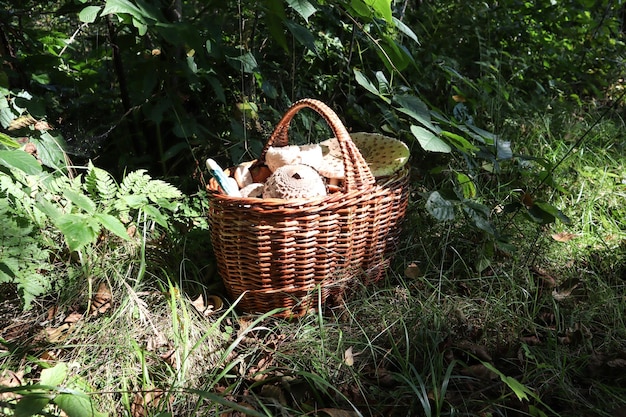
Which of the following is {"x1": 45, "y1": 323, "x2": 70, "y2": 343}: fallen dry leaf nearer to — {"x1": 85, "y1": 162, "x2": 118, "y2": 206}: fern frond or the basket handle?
{"x1": 85, "y1": 162, "x2": 118, "y2": 206}: fern frond

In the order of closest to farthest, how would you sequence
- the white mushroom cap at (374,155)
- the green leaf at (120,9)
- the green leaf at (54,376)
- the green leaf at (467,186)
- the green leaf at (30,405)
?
the green leaf at (30,405)
the green leaf at (54,376)
the green leaf at (120,9)
the white mushroom cap at (374,155)
the green leaf at (467,186)

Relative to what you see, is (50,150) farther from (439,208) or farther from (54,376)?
(439,208)

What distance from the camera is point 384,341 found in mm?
1727

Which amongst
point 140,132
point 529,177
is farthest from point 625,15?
point 140,132

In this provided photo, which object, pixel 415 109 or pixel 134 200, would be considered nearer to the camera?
pixel 134 200

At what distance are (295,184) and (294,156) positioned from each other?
0.69 ft

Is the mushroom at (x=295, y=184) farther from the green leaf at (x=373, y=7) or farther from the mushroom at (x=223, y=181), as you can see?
the green leaf at (x=373, y=7)

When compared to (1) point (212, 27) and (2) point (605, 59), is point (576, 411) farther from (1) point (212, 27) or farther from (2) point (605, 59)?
(2) point (605, 59)

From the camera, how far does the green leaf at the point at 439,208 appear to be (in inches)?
73.9

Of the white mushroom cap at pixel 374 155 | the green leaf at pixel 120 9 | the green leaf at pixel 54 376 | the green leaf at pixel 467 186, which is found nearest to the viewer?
the green leaf at pixel 54 376

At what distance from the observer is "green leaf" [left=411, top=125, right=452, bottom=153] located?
1780mm

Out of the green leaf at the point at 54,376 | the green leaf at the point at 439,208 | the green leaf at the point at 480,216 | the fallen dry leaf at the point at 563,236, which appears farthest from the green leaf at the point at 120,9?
the fallen dry leaf at the point at 563,236

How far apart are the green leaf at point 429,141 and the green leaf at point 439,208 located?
181 mm

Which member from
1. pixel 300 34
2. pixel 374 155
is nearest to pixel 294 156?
pixel 374 155
